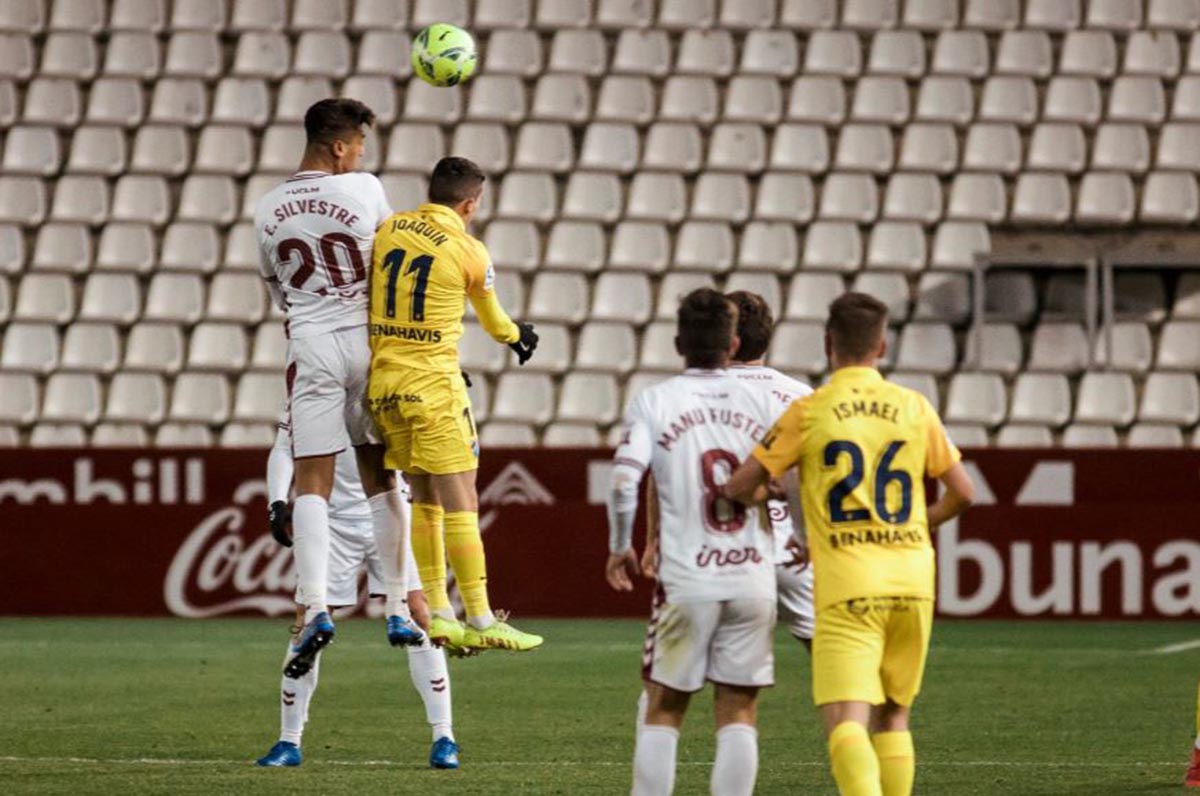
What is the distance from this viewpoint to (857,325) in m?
6.21

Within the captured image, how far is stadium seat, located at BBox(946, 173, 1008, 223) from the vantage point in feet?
59.6

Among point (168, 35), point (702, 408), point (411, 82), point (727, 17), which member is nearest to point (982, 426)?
point (727, 17)

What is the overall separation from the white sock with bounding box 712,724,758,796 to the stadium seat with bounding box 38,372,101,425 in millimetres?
12420

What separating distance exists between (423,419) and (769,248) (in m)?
10.3

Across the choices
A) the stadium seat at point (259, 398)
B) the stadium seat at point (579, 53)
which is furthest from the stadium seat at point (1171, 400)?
the stadium seat at point (259, 398)

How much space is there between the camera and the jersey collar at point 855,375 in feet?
20.4

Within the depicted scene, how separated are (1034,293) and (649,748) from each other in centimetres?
1209

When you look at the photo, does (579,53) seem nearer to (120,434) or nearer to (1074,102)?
(1074,102)

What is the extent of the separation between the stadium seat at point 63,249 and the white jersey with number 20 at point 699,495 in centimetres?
1347

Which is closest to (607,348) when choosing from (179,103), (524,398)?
(524,398)

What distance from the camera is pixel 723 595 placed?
6.36 meters

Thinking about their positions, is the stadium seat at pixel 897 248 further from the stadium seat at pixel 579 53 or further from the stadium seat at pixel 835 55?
the stadium seat at pixel 579 53

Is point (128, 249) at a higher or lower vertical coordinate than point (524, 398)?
higher

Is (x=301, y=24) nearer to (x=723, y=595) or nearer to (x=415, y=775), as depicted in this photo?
(x=415, y=775)
